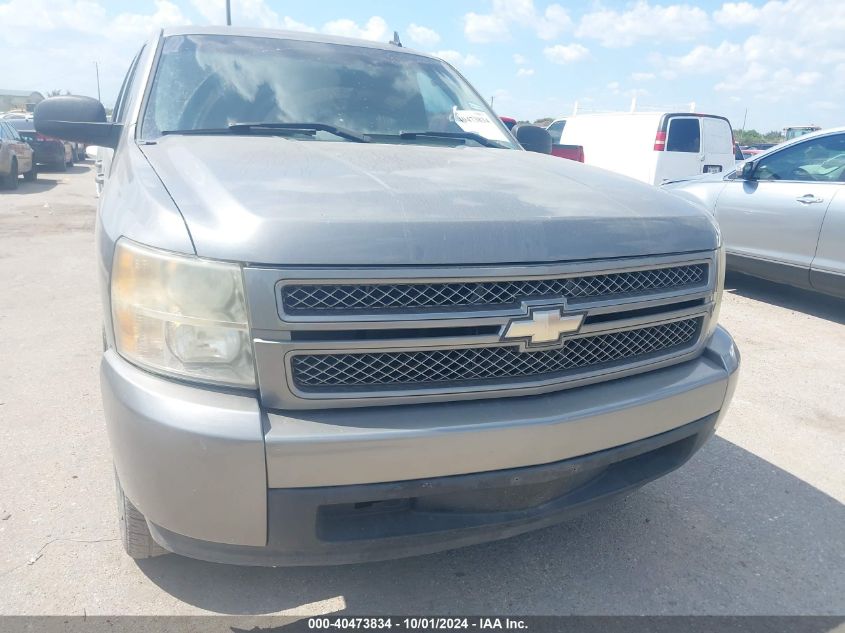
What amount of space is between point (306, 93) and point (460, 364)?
1829 millimetres

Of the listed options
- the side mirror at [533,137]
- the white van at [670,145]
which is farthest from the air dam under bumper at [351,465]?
the white van at [670,145]

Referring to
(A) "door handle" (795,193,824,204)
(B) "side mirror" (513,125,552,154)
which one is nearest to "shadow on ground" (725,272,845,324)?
(A) "door handle" (795,193,824,204)

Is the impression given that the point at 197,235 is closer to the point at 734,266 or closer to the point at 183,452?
the point at 183,452

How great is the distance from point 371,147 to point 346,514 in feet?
4.99

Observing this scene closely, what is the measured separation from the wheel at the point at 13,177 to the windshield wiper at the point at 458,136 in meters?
14.5

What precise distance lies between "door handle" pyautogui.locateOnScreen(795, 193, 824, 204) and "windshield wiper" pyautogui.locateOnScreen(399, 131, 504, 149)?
372cm

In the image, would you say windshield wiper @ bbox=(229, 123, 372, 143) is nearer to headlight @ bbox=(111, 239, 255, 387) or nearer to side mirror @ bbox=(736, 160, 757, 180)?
headlight @ bbox=(111, 239, 255, 387)

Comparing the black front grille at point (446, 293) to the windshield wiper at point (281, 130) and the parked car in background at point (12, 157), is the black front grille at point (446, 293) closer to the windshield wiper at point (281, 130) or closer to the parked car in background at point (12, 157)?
the windshield wiper at point (281, 130)

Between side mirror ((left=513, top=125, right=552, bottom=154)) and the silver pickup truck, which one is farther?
side mirror ((left=513, top=125, right=552, bottom=154))

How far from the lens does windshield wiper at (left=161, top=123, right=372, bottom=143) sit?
2.69 m

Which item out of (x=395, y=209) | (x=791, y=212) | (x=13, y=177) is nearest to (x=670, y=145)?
(x=791, y=212)

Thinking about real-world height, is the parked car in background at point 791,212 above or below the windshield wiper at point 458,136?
below

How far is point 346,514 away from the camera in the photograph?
1800 millimetres

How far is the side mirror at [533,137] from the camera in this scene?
3.92 m
